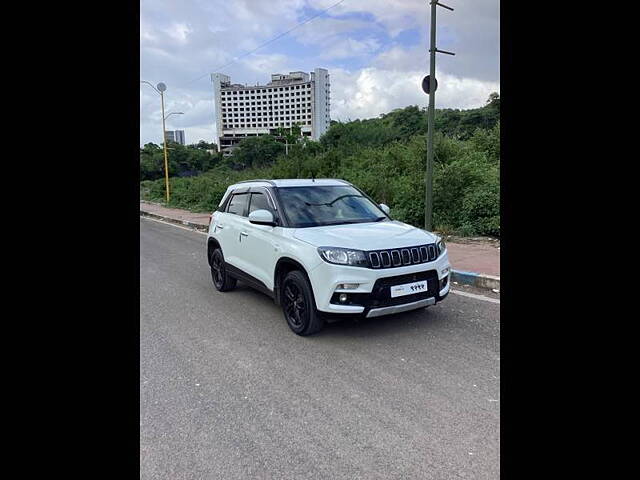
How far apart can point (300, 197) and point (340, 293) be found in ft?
5.68

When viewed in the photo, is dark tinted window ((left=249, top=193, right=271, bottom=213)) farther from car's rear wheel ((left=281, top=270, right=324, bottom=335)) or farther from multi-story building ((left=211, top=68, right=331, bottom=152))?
multi-story building ((left=211, top=68, right=331, bottom=152))

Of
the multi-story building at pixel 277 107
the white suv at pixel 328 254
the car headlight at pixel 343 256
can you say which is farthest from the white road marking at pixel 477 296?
the multi-story building at pixel 277 107

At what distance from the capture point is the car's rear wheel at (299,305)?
446 centimetres

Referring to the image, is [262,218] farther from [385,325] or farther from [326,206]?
[385,325]

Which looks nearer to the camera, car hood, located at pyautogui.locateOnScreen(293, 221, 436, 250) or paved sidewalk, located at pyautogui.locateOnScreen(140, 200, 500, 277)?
car hood, located at pyautogui.locateOnScreen(293, 221, 436, 250)

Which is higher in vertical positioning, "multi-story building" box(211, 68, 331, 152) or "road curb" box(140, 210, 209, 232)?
"multi-story building" box(211, 68, 331, 152)

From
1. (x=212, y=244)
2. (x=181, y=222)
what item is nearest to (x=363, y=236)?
(x=212, y=244)

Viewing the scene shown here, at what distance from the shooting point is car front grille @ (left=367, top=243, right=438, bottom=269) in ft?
13.9

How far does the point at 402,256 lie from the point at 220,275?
3480 mm

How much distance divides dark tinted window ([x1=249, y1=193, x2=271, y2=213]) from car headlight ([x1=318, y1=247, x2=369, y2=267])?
1.45 m

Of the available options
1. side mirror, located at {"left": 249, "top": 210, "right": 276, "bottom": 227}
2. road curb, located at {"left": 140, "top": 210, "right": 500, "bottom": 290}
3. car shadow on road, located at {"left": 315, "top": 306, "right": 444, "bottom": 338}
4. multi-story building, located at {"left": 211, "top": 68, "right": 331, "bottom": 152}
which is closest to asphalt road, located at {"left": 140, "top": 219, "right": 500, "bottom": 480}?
car shadow on road, located at {"left": 315, "top": 306, "right": 444, "bottom": 338}

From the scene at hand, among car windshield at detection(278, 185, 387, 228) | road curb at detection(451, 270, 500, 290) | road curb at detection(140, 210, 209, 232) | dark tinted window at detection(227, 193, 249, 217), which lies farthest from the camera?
road curb at detection(140, 210, 209, 232)
